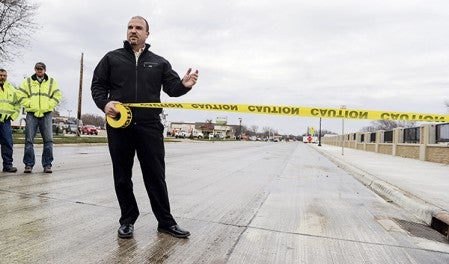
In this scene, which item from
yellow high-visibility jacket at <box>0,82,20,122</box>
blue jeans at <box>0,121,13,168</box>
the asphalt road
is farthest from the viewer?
blue jeans at <box>0,121,13,168</box>

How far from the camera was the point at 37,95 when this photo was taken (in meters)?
7.82

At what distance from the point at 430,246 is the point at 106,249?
332cm

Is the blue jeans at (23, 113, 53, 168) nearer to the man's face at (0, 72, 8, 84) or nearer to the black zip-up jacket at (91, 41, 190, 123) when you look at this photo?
the man's face at (0, 72, 8, 84)

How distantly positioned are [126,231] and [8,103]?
5.43 metres

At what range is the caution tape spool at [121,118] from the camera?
3.79 m

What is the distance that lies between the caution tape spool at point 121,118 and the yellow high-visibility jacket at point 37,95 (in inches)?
182

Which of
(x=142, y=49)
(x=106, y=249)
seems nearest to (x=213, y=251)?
(x=106, y=249)

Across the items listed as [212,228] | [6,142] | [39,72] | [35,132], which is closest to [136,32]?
[212,228]

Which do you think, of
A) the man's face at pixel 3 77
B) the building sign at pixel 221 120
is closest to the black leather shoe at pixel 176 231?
the man's face at pixel 3 77

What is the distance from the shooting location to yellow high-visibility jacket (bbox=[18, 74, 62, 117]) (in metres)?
7.78

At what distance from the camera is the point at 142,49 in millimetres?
4078

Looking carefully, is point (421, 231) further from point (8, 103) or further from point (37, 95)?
point (8, 103)

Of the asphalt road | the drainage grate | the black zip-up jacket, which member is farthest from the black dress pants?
the drainage grate

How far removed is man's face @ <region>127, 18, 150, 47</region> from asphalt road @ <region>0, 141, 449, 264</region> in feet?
6.21
